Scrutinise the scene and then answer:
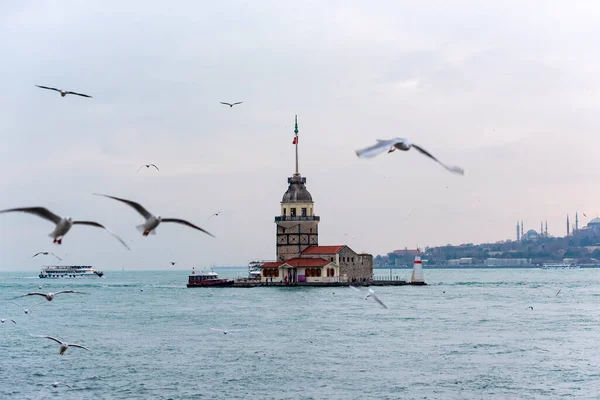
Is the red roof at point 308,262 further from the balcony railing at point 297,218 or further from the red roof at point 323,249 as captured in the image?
the balcony railing at point 297,218

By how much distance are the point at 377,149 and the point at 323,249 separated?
103251 mm

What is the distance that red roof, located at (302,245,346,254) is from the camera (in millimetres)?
117375

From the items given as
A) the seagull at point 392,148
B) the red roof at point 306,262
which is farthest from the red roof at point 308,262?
the seagull at point 392,148

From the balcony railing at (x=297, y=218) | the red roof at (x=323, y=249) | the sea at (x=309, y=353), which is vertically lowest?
the sea at (x=309, y=353)

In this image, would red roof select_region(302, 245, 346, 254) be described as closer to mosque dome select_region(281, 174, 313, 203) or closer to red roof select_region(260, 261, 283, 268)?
red roof select_region(260, 261, 283, 268)

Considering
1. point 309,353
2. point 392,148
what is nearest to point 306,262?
point 309,353

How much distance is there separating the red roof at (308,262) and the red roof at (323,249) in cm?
103

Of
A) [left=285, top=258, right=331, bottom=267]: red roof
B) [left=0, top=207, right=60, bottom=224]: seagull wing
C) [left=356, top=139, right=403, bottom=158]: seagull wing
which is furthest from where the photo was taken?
[left=285, top=258, right=331, bottom=267]: red roof

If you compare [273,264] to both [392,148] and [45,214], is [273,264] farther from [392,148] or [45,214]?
[392,148]

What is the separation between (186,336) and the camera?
59312mm

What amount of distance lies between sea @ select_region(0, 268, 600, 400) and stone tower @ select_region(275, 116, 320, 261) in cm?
3501

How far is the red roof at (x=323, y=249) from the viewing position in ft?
385

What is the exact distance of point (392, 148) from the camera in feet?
57.1

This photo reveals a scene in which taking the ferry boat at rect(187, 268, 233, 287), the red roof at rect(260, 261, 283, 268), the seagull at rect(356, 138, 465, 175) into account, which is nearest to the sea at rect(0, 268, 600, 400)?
the seagull at rect(356, 138, 465, 175)
